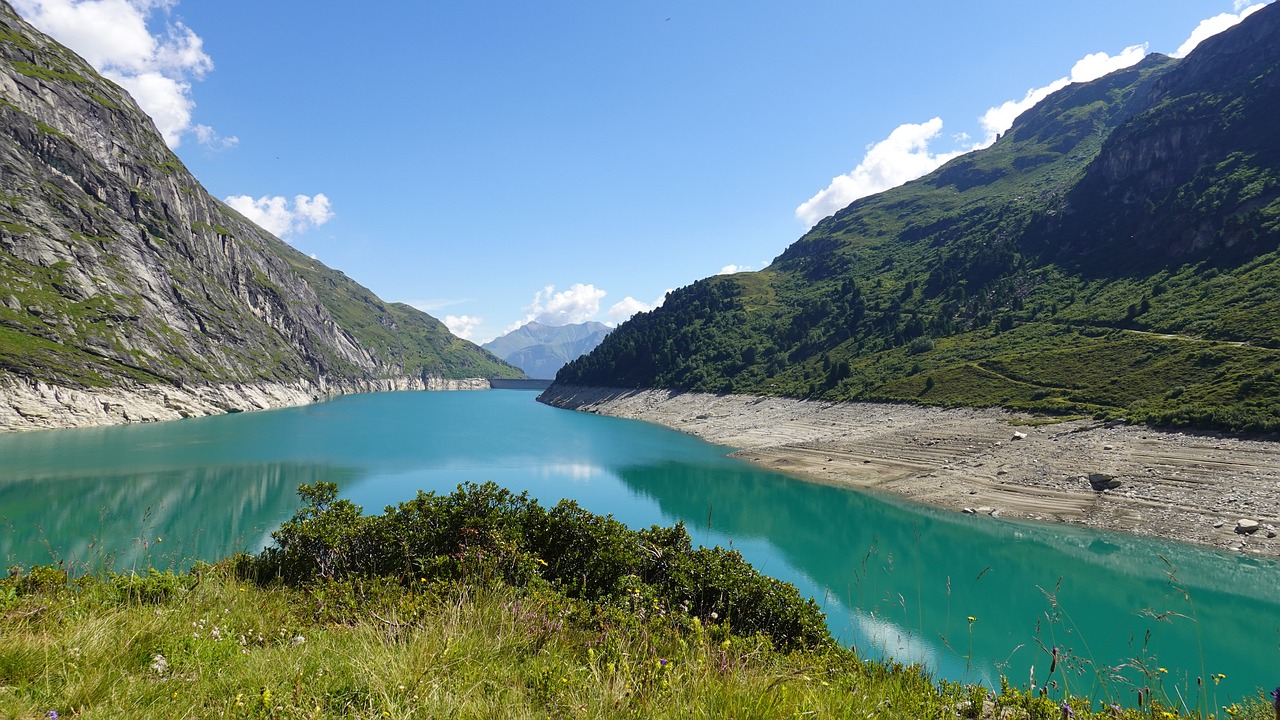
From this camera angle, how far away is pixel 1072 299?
79.9 metres

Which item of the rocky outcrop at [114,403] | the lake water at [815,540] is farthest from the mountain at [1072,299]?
the rocky outcrop at [114,403]

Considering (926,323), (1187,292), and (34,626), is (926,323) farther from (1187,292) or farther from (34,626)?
(34,626)

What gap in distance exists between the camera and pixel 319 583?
24.2ft

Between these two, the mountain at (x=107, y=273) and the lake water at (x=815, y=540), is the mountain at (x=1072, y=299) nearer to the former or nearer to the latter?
the lake water at (x=815, y=540)

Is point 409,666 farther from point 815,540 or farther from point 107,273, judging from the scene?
point 107,273

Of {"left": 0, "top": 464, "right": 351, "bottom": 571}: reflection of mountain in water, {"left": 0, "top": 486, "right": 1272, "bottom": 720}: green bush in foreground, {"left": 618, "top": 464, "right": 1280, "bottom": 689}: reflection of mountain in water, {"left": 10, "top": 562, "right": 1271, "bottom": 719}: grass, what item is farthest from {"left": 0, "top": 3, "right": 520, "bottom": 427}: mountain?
{"left": 618, "top": 464, "right": 1280, "bottom": 689}: reflection of mountain in water

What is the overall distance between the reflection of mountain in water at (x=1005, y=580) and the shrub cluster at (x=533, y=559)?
551cm

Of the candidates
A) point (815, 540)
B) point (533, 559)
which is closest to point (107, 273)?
point (815, 540)

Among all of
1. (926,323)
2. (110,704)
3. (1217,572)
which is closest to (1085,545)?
(1217,572)

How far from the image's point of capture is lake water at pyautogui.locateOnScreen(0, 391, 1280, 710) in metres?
15.0

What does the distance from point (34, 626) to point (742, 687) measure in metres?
6.18

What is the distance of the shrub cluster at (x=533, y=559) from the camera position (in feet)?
24.6

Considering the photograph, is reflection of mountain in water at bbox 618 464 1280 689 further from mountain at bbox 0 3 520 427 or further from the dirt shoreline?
mountain at bbox 0 3 520 427

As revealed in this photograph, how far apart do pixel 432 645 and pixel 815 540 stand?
93.4 feet
